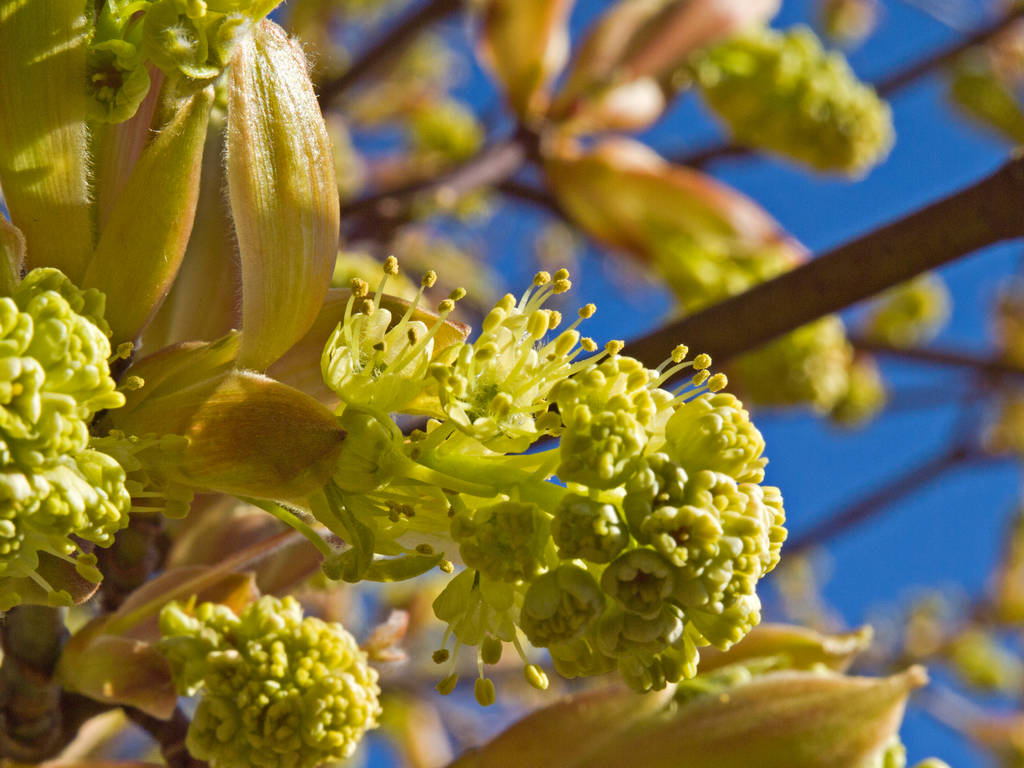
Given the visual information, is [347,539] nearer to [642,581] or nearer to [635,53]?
[642,581]

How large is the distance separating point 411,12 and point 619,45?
1.36ft

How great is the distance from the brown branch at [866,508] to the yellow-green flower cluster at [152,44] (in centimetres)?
191

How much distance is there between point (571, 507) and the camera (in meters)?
0.60

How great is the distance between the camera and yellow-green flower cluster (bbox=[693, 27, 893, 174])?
177 centimetres

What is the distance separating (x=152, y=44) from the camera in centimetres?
65

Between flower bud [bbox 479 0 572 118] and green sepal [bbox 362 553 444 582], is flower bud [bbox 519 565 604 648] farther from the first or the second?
flower bud [bbox 479 0 572 118]

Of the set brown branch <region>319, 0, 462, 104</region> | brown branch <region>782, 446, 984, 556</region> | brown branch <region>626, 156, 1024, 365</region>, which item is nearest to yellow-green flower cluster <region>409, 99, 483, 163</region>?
brown branch <region>319, 0, 462, 104</region>

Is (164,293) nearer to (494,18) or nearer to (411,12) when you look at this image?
(494,18)

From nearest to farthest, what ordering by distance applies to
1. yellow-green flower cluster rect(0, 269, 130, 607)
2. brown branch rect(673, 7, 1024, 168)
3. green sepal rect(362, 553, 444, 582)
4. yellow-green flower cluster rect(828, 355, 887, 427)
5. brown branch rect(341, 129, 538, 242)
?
yellow-green flower cluster rect(0, 269, 130, 607)
green sepal rect(362, 553, 444, 582)
brown branch rect(341, 129, 538, 242)
brown branch rect(673, 7, 1024, 168)
yellow-green flower cluster rect(828, 355, 887, 427)

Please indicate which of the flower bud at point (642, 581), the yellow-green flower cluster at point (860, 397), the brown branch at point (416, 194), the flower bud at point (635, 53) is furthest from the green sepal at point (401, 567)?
the yellow-green flower cluster at point (860, 397)

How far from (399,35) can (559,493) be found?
1495mm

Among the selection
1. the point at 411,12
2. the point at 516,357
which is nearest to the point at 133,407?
the point at 516,357

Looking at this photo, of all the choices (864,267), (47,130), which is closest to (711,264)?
(864,267)

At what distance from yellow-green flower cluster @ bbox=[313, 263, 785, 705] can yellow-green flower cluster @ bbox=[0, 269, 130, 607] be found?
0.14 metres
